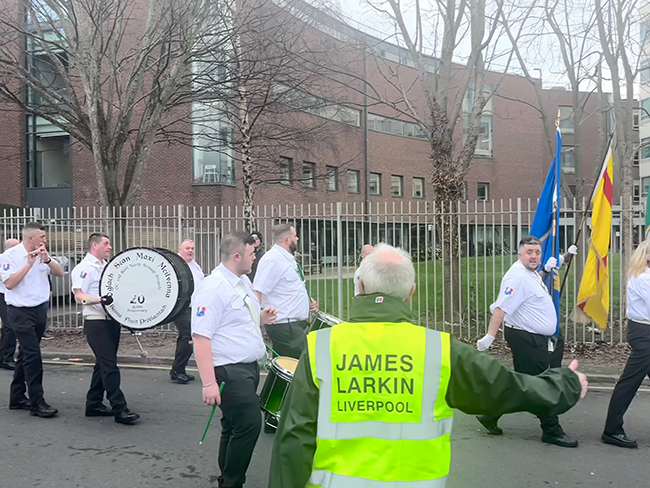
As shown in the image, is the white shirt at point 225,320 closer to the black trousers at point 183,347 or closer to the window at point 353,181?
the black trousers at point 183,347

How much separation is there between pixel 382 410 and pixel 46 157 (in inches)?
1014

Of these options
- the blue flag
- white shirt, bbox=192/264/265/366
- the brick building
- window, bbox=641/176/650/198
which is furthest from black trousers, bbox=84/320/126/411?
window, bbox=641/176/650/198

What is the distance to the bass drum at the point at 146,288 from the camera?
5523mm

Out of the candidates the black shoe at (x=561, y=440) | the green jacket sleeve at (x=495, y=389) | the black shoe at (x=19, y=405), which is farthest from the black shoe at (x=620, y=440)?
the black shoe at (x=19, y=405)

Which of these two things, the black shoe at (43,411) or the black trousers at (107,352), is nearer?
the black trousers at (107,352)

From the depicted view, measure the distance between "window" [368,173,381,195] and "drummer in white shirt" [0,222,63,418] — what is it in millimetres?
25666

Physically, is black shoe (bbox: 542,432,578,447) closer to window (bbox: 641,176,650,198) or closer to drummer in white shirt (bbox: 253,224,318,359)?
drummer in white shirt (bbox: 253,224,318,359)

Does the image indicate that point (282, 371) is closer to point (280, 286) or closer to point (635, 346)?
point (280, 286)

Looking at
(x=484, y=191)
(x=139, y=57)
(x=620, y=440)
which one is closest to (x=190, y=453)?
(x=620, y=440)

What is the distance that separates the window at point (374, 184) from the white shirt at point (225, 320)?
2746 centimetres

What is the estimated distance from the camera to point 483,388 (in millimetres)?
2168

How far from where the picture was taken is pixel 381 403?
2.12 metres

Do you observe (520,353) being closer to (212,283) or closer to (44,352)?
(212,283)

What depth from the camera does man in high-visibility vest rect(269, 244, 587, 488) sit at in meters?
2.08
